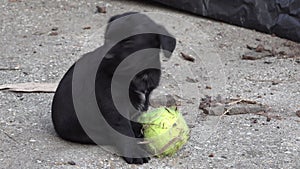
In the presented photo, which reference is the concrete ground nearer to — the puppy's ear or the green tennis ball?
the green tennis ball

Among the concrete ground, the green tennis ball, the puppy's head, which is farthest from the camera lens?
the concrete ground

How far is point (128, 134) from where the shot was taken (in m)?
4.26

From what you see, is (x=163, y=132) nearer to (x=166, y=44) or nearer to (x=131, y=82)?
(x=131, y=82)

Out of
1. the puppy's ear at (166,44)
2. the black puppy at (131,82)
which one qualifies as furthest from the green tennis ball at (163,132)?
the puppy's ear at (166,44)

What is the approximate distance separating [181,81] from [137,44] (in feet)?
6.86

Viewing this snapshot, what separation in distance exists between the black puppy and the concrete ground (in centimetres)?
10

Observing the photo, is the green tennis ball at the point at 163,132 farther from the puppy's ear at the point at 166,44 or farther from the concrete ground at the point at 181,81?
the puppy's ear at the point at 166,44

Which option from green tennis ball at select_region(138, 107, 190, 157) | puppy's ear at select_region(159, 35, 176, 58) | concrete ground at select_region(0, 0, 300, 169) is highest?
puppy's ear at select_region(159, 35, 176, 58)

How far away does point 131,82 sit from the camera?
13.7 feet

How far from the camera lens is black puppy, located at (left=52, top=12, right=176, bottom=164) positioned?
4117 millimetres

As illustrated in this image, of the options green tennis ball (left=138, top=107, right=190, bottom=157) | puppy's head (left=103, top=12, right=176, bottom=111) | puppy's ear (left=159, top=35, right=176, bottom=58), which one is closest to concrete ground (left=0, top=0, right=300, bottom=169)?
green tennis ball (left=138, top=107, right=190, bottom=157)

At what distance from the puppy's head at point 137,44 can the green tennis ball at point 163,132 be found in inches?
6.1

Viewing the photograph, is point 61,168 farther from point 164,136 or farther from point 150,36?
point 150,36

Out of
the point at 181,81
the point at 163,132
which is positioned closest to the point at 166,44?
the point at 163,132
